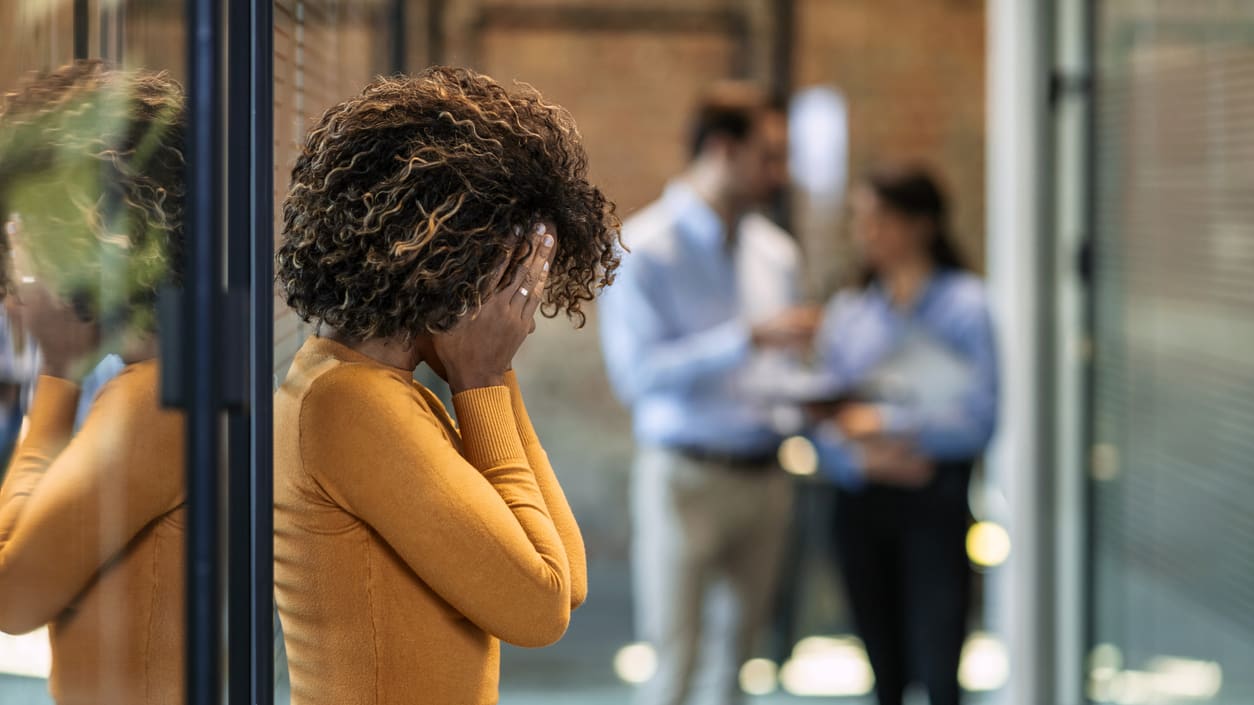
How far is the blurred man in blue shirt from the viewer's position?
2729 millimetres

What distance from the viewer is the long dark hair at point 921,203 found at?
2.87 m

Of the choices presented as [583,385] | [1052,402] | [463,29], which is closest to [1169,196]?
[1052,402]

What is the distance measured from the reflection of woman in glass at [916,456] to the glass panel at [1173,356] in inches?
13.3

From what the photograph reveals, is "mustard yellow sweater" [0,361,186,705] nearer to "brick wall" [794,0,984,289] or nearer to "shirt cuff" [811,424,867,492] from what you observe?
"shirt cuff" [811,424,867,492]

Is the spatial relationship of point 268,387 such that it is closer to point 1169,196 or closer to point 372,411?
point 372,411

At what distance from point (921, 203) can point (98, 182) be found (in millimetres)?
2316

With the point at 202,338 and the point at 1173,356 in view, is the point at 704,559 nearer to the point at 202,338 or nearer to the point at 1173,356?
the point at 1173,356

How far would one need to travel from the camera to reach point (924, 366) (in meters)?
3.03

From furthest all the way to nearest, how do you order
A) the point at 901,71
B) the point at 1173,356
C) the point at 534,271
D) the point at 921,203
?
the point at 901,71
the point at 921,203
the point at 1173,356
the point at 534,271

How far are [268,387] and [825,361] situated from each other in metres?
2.44

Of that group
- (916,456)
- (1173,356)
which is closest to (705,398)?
(916,456)

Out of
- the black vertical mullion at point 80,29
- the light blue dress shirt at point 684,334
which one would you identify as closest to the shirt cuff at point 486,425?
the black vertical mullion at point 80,29

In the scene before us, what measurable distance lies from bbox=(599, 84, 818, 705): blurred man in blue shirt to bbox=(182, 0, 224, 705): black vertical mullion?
1869mm

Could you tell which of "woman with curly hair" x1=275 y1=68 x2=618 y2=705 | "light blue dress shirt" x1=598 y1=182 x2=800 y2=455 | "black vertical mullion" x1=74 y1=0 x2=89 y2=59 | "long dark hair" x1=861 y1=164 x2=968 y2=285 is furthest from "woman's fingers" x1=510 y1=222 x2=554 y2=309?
"long dark hair" x1=861 y1=164 x2=968 y2=285
